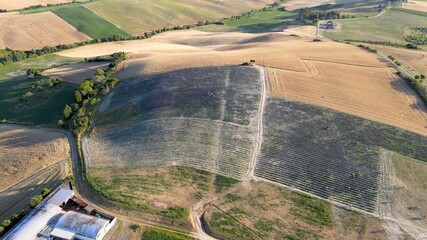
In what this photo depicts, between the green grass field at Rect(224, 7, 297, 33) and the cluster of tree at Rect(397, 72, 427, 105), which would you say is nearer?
the cluster of tree at Rect(397, 72, 427, 105)

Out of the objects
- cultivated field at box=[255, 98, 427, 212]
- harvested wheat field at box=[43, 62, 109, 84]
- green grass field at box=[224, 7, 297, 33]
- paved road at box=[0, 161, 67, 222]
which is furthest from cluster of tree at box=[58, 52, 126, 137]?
green grass field at box=[224, 7, 297, 33]

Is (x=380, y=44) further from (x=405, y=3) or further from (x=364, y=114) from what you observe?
(x=405, y=3)

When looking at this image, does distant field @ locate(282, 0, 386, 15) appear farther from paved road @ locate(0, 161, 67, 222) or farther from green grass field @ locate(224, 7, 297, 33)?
paved road @ locate(0, 161, 67, 222)

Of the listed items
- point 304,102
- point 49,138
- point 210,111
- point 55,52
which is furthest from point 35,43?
point 304,102

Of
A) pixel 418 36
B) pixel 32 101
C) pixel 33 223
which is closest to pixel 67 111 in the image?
pixel 32 101

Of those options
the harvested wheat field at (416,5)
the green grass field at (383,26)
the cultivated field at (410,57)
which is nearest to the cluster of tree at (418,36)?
the green grass field at (383,26)

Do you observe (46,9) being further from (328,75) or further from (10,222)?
(10,222)
